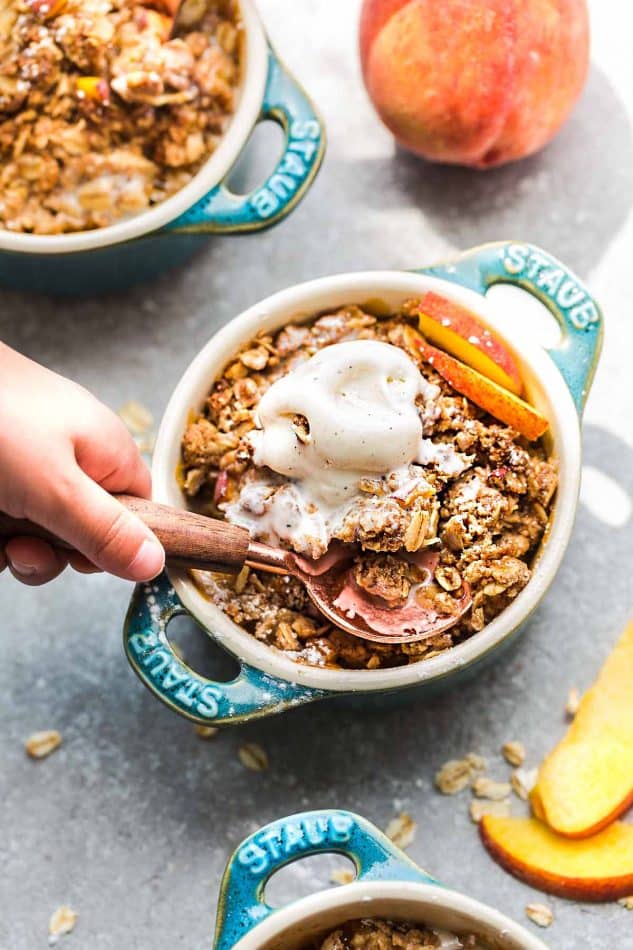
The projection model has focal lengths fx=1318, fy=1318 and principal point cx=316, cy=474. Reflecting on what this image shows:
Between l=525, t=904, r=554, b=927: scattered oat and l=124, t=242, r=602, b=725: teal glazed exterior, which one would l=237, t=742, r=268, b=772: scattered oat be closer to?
l=124, t=242, r=602, b=725: teal glazed exterior

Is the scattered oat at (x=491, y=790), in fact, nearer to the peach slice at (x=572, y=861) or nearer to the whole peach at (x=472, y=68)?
the peach slice at (x=572, y=861)

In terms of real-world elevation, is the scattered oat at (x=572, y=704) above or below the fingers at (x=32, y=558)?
below

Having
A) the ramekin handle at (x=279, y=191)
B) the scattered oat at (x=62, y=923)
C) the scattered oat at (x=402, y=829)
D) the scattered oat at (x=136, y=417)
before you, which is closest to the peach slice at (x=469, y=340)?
the ramekin handle at (x=279, y=191)

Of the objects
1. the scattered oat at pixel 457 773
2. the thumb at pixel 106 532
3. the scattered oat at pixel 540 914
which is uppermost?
the thumb at pixel 106 532

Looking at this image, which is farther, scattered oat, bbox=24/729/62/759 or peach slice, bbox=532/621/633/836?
scattered oat, bbox=24/729/62/759

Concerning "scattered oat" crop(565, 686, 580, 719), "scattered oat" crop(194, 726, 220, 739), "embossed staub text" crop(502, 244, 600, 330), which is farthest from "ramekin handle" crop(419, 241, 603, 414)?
"scattered oat" crop(194, 726, 220, 739)

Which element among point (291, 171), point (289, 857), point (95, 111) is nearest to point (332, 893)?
point (289, 857)

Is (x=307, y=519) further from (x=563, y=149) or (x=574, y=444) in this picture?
(x=563, y=149)
